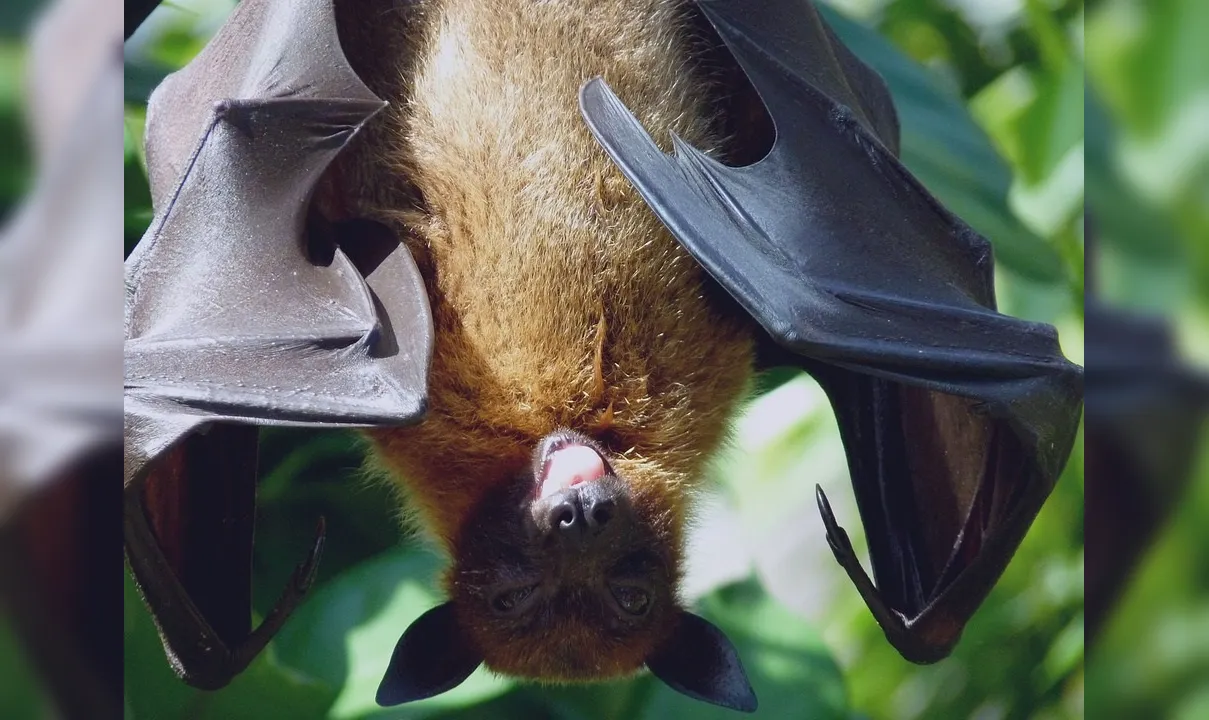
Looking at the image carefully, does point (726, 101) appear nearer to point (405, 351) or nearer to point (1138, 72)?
point (405, 351)

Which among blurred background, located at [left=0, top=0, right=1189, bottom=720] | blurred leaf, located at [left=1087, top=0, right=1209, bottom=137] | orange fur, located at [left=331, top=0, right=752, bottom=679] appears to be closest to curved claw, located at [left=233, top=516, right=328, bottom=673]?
blurred background, located at [left=0, top=0, right=1189, bottom=720]

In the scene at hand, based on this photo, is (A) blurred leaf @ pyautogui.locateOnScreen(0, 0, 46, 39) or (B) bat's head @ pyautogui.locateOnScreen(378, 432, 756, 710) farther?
(B) bat's head @ pyautogui.locateOnScreen(378, 432, 756, 710)

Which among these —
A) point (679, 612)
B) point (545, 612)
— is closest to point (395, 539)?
point (545, 612)

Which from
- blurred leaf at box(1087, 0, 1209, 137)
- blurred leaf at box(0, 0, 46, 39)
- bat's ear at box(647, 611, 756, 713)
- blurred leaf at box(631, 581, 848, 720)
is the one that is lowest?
blurred leaf at box(631, 581, 848, 720)

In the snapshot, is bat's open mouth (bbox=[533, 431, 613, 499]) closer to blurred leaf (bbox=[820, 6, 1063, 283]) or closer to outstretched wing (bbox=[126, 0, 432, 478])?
outstretched wing (bbox=[126, 0, 432, 478])

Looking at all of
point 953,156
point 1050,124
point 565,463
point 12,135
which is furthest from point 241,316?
point 1050,124

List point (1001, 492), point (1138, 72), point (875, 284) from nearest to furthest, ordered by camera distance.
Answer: point (1138, 72)
point (875, 284)
point (1001, 492)

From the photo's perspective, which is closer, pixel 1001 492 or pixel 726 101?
pixel 1001 492

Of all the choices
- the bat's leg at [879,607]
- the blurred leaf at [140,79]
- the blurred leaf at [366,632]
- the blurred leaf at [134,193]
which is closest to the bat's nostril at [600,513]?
the bat's leg at [879,607]
